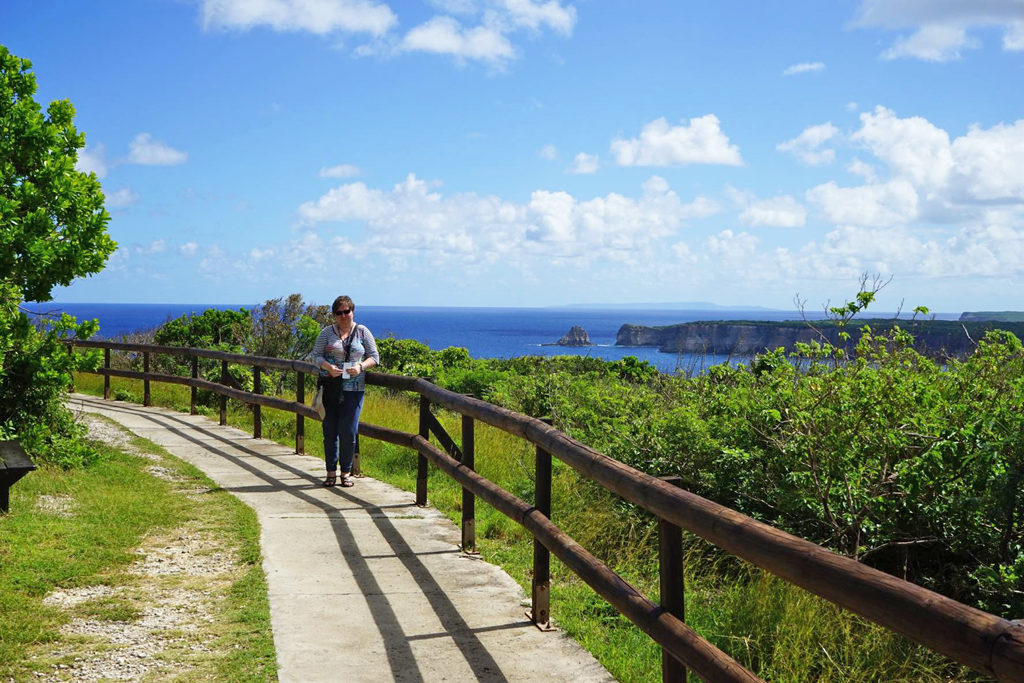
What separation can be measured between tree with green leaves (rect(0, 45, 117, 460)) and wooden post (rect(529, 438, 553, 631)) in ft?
19.9

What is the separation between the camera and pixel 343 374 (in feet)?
28.8

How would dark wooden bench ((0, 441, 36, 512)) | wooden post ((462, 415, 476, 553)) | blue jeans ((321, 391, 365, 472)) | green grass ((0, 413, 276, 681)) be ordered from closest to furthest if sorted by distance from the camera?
green grass ((0, 413, 276, 681)), wooden post ((462, 415, 476, 553)), dark wooden bench ((0, 441, 36, 512)), blue jeans ((321, 391, 365, 472))


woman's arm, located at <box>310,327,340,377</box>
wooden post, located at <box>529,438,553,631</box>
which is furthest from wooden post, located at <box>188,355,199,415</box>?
wooden post, located at <box>529,438,553,631</box>

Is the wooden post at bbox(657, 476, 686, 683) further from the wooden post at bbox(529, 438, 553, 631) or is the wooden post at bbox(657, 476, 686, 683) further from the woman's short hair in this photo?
the woman's short hair

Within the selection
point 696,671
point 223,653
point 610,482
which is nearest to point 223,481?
point 223,653

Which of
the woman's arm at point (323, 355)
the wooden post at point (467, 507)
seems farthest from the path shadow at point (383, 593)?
the woman's arm at point (323, 355)

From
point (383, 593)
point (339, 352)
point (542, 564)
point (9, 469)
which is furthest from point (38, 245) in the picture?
point (542, 564)

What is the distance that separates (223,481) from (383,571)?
145 inches

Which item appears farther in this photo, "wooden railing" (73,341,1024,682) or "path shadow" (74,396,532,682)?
"path shadow" (74,396,532,682)

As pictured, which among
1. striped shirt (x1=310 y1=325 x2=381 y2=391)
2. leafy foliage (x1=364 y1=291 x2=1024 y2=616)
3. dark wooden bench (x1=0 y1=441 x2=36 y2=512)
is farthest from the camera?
striped shirt (x1=310 y1=325 x2=381 y2=391)

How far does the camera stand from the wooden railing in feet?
6.95

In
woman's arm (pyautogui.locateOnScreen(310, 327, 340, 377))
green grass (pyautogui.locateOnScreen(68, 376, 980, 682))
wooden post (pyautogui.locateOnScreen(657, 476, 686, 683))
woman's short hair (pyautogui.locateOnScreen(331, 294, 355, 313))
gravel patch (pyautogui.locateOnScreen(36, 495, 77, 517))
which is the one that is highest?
woman's short hair (pyautogui.locateOnScreen(331, 294, 355, 313))

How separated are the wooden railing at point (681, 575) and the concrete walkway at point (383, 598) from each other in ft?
1.28

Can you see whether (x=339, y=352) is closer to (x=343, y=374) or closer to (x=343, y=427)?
(x=343, y=374)
